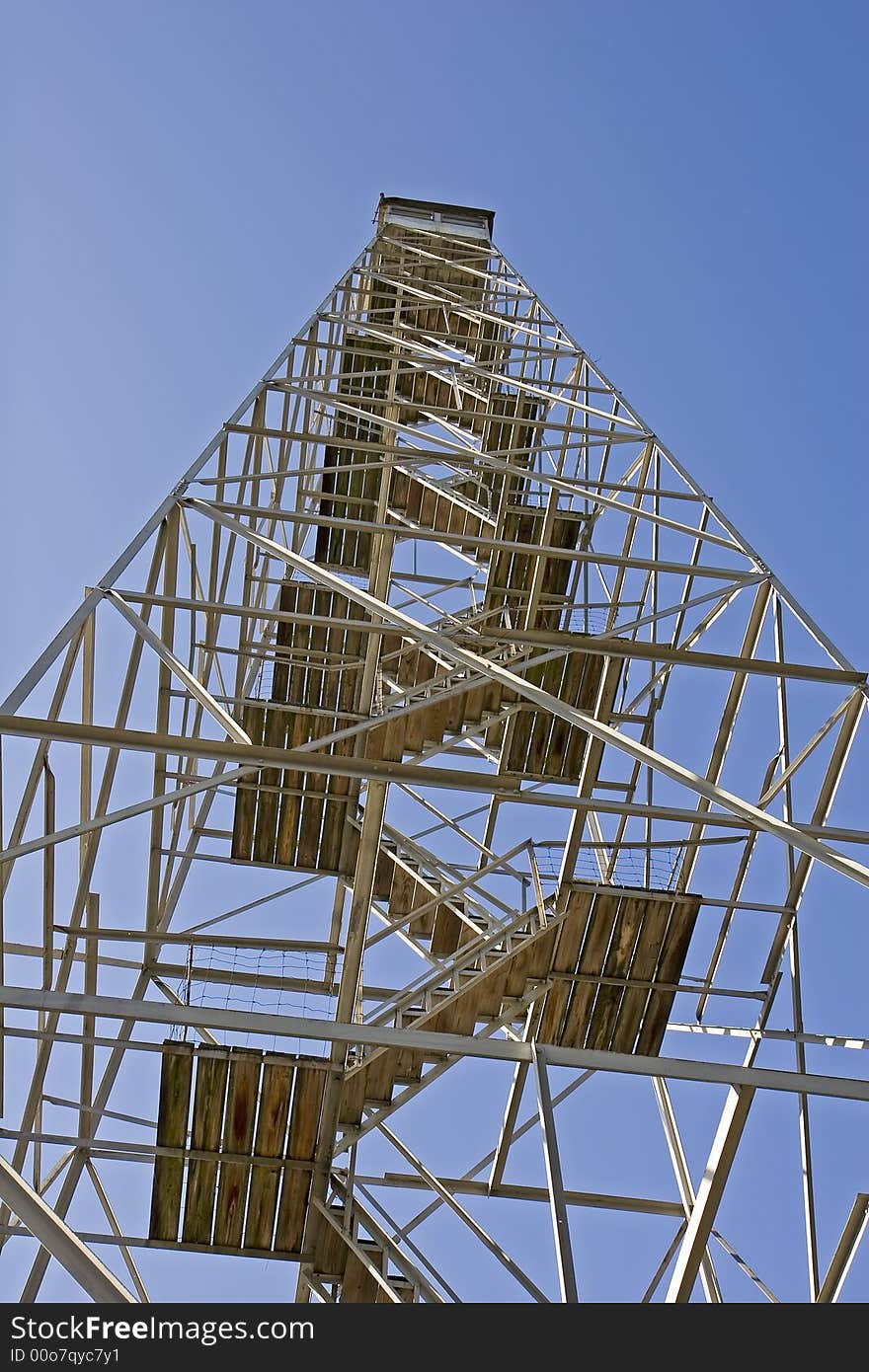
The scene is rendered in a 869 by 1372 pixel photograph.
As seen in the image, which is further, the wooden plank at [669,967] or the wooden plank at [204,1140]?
the wooden plank at [669,967]

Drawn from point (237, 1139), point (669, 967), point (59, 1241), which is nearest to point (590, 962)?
point (669, 967)

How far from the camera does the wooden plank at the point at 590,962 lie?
10875mm

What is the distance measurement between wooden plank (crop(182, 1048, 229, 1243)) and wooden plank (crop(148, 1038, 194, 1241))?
76mm

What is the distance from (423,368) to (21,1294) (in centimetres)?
1140

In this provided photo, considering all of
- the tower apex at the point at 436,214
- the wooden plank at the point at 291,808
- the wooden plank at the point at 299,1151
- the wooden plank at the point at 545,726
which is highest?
the tower apex at the point at 436,214

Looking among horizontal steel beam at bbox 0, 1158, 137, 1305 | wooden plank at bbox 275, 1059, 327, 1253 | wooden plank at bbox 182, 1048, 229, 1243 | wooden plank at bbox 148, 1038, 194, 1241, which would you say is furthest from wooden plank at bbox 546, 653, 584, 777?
horizontal steel beam at bbox 0, 1158, 137, 1305

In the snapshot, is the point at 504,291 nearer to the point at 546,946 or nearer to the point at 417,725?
the point at 417,725

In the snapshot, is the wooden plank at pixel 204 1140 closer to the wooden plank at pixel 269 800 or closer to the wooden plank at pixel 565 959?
the wooden plank at pixel 565 959

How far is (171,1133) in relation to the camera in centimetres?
1049

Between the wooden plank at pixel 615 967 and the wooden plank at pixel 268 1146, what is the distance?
2756 mm

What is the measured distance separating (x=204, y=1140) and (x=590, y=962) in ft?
11.3

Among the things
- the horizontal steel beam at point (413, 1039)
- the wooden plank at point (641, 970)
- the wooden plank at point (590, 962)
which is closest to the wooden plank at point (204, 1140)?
the horizontal steel beam at point (413, 1039)

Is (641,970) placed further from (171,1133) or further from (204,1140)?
(171,1133)

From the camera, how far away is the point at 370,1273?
10875 mm
